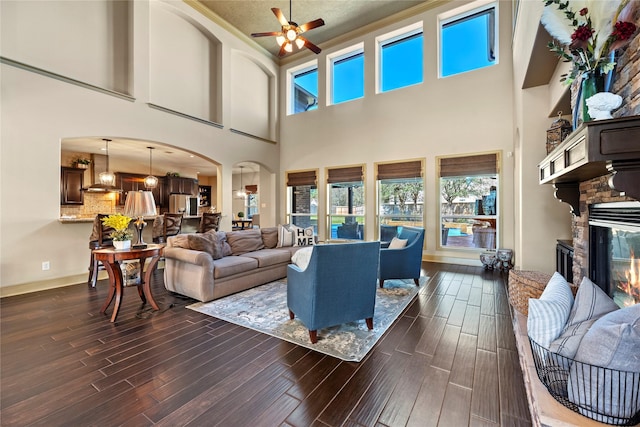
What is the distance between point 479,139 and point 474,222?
68.2 inches

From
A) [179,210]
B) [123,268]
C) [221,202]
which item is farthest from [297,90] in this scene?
[123,268]

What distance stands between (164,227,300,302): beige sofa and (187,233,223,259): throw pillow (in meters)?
0.03

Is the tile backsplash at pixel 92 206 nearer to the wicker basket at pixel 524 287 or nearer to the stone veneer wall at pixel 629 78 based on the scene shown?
the wicker basket at pixel 524 287

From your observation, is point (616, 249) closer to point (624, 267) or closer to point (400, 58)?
point (624, 267)

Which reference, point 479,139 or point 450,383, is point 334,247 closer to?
point 450,383

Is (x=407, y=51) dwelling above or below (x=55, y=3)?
above

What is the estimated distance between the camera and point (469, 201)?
565 cm

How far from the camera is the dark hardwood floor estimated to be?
1539 millimetres

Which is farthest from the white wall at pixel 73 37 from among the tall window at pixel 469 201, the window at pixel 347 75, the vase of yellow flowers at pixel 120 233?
the tall window at pixel 469 201

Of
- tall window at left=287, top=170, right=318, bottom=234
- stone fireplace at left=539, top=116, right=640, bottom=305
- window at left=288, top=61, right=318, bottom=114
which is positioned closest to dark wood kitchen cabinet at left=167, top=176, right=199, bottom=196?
tall window at left=287, top=170, right=318, bottom=234

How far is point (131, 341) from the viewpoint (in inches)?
94.1

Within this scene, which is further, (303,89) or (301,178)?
(303,89)

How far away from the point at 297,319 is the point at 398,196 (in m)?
4.49

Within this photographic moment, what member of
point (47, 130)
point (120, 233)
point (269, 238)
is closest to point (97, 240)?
point (120, 233)
